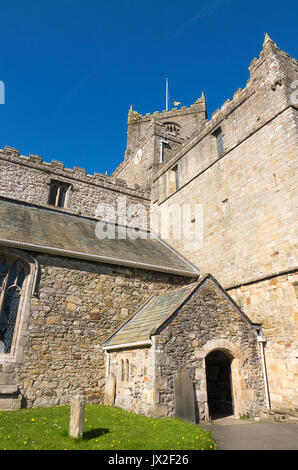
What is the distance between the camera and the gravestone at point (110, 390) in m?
10.4

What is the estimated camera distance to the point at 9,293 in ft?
35.6

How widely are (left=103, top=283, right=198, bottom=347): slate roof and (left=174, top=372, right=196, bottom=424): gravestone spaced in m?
1.49

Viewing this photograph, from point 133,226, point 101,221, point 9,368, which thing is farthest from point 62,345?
point 133,226

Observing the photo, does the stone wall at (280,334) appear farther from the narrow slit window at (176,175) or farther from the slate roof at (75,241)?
the narrow slit window at (176,175)

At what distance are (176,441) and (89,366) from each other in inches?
231

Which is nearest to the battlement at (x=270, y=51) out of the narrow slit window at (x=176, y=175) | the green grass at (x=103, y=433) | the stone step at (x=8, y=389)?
the narrow slit window at (x=176, y=175)

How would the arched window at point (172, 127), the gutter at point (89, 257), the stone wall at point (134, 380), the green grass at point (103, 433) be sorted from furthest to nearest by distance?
the arched window at point (172, 127) → the gutter at point (89, 257) → the stone wall at point (134, 380) → the green grass at point (103, 433)

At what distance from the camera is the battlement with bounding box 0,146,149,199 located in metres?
17.2

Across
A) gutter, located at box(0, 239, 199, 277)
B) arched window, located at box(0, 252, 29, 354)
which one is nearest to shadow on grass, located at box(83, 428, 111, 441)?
arched window, located at box(0, 252, 29, 354)

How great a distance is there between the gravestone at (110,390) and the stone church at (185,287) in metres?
0.07

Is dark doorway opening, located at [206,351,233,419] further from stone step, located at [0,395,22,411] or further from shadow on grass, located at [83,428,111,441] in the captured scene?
stone step, located at [0,395,22,411]

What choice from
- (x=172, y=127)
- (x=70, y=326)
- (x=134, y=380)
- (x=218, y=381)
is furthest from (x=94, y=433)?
(x=172, y=127)

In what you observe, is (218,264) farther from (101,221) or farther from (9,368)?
(9,368)

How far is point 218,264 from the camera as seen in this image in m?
14.1
